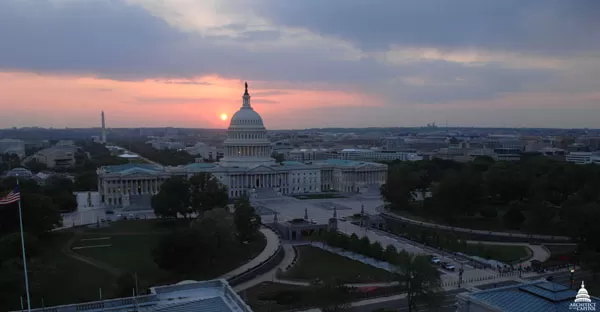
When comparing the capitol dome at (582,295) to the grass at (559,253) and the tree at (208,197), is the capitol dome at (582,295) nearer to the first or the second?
the grass at (559,253)

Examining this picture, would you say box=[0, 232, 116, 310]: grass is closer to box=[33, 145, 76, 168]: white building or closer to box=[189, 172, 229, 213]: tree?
box=[189, 172, 229, 213]: tree

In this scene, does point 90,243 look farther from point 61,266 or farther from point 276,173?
point 276,173

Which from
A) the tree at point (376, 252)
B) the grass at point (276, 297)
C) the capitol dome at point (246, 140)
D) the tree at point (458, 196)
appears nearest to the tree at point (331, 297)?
the grass at point (276, 297)

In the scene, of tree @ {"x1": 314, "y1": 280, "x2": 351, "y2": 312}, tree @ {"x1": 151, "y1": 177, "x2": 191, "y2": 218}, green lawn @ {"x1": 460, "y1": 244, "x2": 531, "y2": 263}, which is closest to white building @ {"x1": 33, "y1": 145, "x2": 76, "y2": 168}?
tree @ {"x1": 151, "y1": 177, "x2": 191, "y2": 218}

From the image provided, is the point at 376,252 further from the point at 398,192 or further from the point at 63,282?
the point at 398,192

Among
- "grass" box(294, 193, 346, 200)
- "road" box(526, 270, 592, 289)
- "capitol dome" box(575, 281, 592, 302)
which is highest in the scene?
"capitol dome" box(575, 281, 592, 302)

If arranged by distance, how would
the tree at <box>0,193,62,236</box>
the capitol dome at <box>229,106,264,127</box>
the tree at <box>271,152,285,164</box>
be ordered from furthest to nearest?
the tree at <box>271,152,285,164</box>
the capitol dome at <box>229,106,264,127</box>
the tree at <box>0,193,62,236</box>

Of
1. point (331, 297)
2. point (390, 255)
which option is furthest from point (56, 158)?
point (331, 297)

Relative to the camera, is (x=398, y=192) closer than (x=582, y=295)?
No
